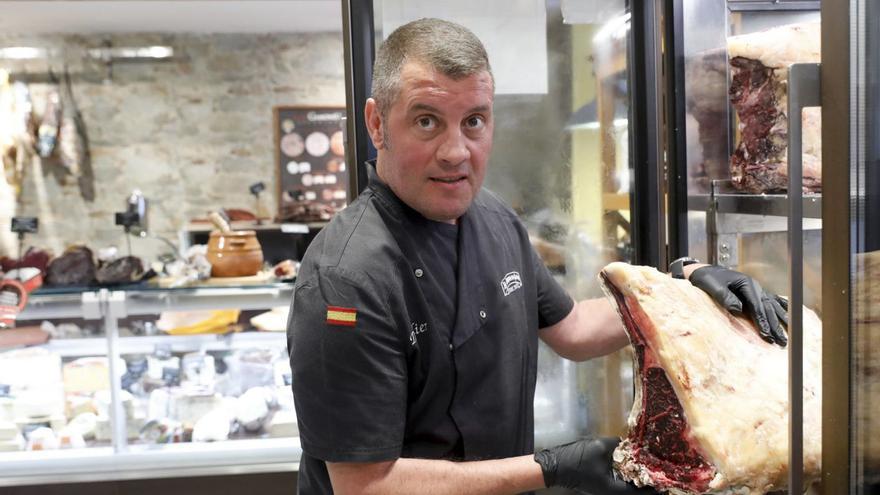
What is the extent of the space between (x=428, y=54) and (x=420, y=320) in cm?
55

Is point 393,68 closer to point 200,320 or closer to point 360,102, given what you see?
point 360,102

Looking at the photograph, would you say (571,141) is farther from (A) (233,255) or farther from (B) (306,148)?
(B) (306,148)

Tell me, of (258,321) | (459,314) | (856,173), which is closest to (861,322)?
(856,173)

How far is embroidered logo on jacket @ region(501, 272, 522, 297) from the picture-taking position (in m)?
1.78

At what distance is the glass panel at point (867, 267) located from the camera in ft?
3.06

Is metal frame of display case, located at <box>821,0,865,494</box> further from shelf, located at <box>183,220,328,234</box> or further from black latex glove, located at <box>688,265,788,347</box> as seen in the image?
shelf, located at <box>183,220,328,234</box>

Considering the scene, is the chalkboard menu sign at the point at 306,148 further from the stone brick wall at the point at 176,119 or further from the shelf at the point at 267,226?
the shelf at the point at 267,226

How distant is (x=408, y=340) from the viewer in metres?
1.58

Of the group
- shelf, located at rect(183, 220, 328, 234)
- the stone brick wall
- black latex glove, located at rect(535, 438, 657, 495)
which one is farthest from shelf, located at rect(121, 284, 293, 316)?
the stone brick wall

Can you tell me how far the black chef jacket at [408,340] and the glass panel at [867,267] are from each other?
2.72ft

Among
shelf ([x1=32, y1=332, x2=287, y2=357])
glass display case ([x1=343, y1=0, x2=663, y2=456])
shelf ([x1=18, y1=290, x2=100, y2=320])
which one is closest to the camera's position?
glass display case ([x1=343, y1=0, x2=663, y2=456])

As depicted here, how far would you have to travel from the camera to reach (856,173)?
953 millimetres

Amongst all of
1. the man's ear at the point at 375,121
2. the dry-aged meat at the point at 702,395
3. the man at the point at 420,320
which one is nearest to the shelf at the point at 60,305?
the man at the point at 420,320

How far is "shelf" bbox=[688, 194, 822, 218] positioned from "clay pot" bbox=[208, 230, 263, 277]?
2.26m
